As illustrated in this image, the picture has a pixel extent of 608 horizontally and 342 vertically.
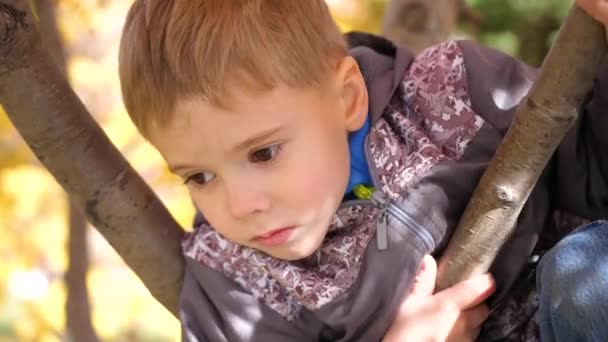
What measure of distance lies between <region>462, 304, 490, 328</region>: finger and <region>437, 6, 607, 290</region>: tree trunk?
35 millimetres

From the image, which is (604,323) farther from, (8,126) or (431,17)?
(8,126)

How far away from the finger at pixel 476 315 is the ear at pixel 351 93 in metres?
0.20

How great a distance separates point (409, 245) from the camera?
0.91 m

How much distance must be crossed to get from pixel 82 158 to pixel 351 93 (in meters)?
0.26

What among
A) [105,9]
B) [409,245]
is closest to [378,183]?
[409,245]

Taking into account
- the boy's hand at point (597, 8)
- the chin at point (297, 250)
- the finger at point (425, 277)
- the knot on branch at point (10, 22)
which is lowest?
the finger at point (425, 277)

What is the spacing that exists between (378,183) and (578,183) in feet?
0.61

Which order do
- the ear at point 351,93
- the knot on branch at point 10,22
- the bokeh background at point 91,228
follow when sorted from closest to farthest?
the knot on branch at point 10,22 → the ear at point 351,93 → the bokeh background at point 91,228

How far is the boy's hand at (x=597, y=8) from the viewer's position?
0.66m

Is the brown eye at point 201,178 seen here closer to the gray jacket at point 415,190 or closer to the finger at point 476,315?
the gray jacket at point 415,190

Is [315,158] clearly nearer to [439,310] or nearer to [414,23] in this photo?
[439,310]

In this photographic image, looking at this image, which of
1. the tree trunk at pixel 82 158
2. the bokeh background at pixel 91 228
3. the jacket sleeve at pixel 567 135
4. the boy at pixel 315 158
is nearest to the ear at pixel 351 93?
the boy at pixel 315 158

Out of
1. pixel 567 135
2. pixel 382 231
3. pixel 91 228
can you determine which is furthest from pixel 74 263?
pixel 567 135

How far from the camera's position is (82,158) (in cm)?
91
